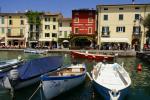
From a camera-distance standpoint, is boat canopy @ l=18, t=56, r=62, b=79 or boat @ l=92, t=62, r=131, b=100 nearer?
boat @ l=92, t=62, r=131, b=100

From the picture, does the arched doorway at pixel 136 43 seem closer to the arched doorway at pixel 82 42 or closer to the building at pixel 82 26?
the arched doorway at pixel 82 42

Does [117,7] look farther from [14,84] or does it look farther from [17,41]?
[14,84]

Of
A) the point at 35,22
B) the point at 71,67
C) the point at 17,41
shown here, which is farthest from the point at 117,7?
the point at 71,67

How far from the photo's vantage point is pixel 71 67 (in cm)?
2864

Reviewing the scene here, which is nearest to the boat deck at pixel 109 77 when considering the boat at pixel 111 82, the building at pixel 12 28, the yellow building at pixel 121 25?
the boat at pixel 111 82

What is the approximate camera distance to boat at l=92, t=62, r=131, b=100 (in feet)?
62.1

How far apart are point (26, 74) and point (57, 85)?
4.44 m

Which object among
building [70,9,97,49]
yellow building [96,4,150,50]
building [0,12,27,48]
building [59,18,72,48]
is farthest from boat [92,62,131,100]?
building [0,12,27,48]

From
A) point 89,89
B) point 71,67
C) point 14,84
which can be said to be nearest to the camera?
point 14,84

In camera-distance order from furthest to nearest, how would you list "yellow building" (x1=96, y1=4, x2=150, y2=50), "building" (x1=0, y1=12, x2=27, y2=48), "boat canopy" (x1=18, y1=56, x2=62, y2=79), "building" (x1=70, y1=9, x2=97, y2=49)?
"building" (x1=0, y1=12, x2=27, y2=48) → "building" (x1=70, y1=9, x2=97, y2=49) → "yellow building" (x1=96, y1=4, x2=150, y2=50) → "boat canopy" (x1=18, y1=56, x2=62, y2=79)

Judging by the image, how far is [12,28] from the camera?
94188mm

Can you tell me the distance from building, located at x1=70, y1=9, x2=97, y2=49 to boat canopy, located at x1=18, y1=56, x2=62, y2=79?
51985 mm

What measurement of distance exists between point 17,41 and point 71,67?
219 feet

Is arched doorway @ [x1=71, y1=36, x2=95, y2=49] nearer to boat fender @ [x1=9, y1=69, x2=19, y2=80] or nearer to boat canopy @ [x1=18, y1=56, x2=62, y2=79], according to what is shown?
boat canopy @ [x1=18, y1=56, x2=62, y2=79]
